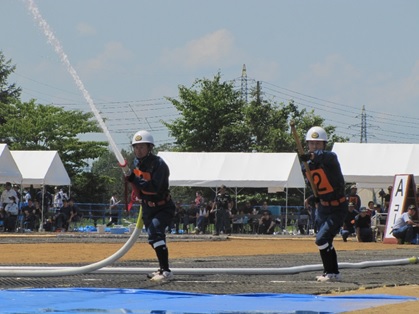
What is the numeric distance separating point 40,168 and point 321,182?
31293 mm

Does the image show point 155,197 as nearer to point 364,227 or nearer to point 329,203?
point 329,203

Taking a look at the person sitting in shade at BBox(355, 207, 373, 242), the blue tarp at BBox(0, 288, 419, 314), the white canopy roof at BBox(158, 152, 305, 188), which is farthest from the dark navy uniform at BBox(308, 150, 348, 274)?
the white canopy roof at BBox(158, 152, 305, 188)

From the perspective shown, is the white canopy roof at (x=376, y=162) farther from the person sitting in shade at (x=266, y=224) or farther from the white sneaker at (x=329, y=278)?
the white sneaker at (x=329, y=278)

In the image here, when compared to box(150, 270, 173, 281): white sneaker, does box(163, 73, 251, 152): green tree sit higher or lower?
higher

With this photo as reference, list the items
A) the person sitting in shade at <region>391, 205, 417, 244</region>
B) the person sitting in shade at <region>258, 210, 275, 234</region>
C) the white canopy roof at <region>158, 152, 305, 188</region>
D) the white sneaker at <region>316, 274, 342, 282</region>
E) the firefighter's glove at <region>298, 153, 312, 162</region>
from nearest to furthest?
the firefighter's glove at <region>298, 153, 312, 162</region>, the white sneaker at <region>316, 274, 342, 282</region>, the person sitting in shade at <region>391, 205, 417, 244</region>, the person sitting in shade at <region>258, 210, 275, 234</region>, the white canopy roof at <region>158, 152, 305, 188</region>

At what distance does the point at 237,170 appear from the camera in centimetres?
4288

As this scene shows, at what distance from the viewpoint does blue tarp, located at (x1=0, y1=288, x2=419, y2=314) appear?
953 centimetres

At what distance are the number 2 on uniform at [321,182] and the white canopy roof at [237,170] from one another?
28.5 metres

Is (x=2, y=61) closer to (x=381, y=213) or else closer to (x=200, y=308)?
(x=381, y=213)

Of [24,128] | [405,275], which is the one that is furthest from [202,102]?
[405,275]

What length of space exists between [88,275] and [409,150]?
85.4 ft

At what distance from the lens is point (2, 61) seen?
84.4 meters

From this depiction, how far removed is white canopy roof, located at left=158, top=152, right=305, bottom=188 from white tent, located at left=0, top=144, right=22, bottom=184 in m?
6.45

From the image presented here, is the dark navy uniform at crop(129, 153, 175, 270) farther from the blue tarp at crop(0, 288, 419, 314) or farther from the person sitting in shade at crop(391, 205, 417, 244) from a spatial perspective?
the person sitting in shade at crop(391, 205, 417, 244)
